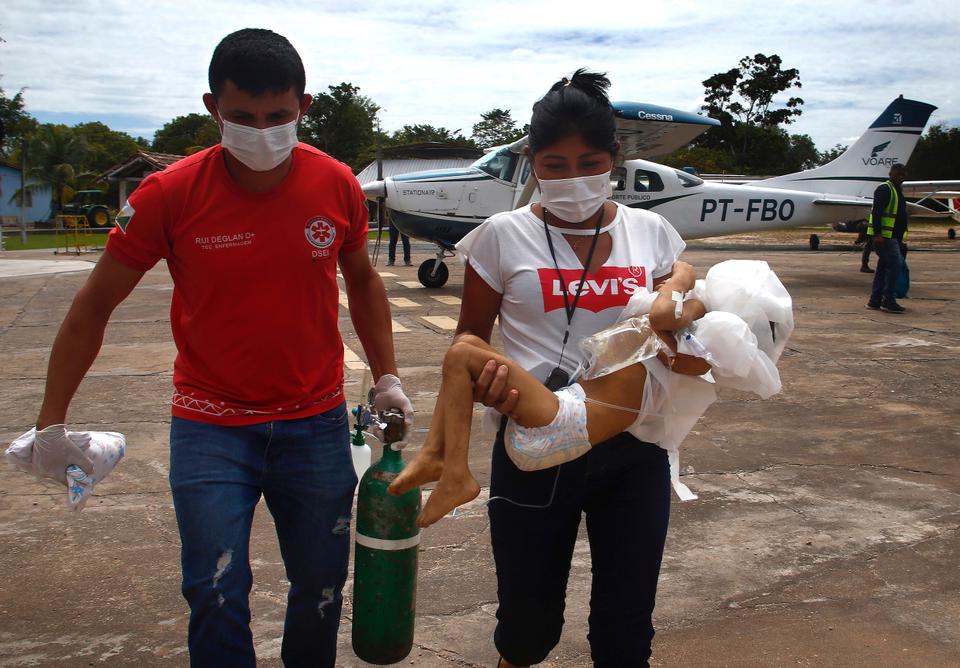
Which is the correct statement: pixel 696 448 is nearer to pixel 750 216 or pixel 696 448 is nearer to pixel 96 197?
pixel 750 216

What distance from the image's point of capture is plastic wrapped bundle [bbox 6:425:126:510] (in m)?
2.41

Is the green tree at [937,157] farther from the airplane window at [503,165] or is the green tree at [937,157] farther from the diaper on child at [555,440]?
the diaper on child at [555,440]

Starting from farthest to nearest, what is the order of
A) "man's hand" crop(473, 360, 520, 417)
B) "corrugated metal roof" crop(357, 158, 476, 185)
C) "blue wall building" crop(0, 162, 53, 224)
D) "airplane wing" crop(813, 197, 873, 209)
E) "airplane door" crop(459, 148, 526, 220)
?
"blue wall building" crop(0, 162, 53, 224) < "corrugated metal roof" crop(357, 158, 476, 185) < "airplane wing" crop(813, 197, 873, 209) < "airplane door" crop(459, 148, 526, 220) < "man's hand" crop(473, 360, 520, 417)

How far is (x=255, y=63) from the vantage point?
7.65ft

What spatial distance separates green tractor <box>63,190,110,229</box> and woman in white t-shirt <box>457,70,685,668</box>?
3919 cm

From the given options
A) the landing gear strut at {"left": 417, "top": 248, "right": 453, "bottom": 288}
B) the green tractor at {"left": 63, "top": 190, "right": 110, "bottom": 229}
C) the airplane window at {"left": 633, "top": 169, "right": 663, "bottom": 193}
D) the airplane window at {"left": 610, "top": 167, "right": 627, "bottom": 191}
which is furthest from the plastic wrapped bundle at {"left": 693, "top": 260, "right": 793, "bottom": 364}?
the green tractor at {"left": 63, "top": 190, "right": 110, "bottom": 229}

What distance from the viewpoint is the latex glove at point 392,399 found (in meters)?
2.71

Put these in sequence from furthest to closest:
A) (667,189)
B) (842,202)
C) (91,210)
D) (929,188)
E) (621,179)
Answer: (91,210)
(929,188)
(842,202)
(667,189)
(621,179)

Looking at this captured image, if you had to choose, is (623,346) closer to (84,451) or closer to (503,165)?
(84,451)

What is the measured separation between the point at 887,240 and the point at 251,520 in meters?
11.6

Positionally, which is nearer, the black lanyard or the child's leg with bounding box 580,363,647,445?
the child's leg with bounding box 580,363,647,445

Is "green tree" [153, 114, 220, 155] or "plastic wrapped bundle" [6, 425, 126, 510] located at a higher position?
"green tree" [153, 114, 220, 155]

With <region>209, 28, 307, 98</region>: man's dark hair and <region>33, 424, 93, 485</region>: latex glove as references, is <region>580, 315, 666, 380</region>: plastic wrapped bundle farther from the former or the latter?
<region>33, 424, 93, 485</region>: latex glove

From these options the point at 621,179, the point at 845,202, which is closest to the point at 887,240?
the point at 621,179
